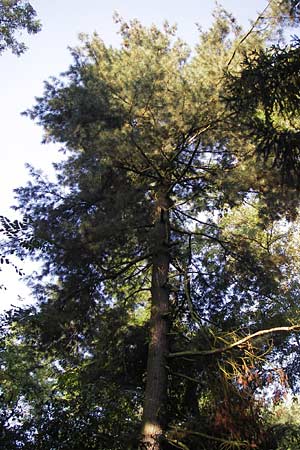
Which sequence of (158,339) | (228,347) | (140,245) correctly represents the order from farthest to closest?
(140,245)
(158,339)
(228,347)

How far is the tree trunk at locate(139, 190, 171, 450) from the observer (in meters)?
6.28

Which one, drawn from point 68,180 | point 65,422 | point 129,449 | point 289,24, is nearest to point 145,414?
point 129,449

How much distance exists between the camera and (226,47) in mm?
8609

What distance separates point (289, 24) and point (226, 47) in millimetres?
1253

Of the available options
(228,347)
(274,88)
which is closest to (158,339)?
(228,347)

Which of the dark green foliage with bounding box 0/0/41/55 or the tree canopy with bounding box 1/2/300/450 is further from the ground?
the dark green foliage with bounding box 0/0/41/55

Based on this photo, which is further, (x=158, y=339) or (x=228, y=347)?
(x=158, y=339)

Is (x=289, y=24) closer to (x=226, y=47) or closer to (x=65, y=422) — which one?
(x=226, y=47)

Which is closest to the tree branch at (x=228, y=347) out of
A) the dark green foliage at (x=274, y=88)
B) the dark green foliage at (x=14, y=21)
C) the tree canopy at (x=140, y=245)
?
the tree canopy at (x=140, y=245)

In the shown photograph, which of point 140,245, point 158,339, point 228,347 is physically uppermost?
point 140,245

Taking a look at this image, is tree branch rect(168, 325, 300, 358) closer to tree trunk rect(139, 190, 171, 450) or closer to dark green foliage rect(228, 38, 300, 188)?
tree trunk rect(139, 190, 171, 450)

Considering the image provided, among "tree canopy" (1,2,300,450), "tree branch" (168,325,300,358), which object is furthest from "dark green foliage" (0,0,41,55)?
"tree branch" (168,325,300,358)

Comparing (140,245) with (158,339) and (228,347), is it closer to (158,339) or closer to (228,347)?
(158,339)

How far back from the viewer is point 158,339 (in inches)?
281
